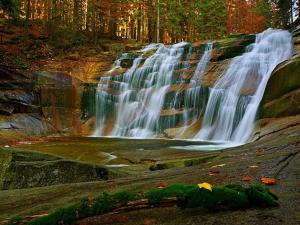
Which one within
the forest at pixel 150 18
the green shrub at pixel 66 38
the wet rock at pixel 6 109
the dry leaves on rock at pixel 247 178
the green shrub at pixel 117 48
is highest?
the forest at pixel 150 18

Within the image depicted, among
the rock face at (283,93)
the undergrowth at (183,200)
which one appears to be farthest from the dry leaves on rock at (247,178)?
the rock face at (283,93)

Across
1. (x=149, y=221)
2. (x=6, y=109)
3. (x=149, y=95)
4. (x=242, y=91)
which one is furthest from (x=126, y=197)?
(x=149, y=95)

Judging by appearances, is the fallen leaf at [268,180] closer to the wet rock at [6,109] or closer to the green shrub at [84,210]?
the green shrub at [84,210]

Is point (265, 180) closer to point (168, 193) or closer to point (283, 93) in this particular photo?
point (168, 193)

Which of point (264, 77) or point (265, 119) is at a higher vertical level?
point (264, 77)

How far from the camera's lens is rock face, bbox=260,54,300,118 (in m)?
11.0

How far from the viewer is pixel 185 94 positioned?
18469mm

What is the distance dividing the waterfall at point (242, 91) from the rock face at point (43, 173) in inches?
300

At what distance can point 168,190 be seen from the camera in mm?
2857

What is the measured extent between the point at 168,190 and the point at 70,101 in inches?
727

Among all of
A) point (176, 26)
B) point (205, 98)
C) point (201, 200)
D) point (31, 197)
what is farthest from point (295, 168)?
point (176, 26)

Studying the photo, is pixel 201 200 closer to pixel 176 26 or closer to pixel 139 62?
pixel 139 62

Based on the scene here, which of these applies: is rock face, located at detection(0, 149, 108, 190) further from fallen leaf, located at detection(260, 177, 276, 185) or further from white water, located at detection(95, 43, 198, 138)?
white water, located at detection(95, 43, 198, 138)

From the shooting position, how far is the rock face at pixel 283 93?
11.0 m
